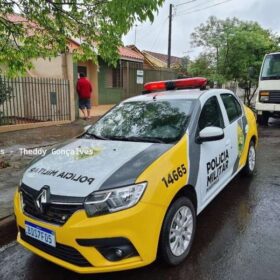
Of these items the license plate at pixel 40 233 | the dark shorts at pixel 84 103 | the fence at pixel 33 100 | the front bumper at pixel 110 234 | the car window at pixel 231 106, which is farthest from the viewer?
the dark shorts at pixel 84 103

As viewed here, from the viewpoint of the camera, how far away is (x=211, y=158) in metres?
3.60

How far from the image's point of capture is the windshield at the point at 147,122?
11.3 feet

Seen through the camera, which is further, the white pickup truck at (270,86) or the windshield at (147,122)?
the white pickup truck at (270,86)

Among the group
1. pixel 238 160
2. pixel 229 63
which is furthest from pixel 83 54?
pixel 229 63

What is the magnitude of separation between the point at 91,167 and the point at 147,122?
1130 millimetres

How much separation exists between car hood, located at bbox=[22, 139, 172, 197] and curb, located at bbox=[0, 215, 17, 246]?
1.08m

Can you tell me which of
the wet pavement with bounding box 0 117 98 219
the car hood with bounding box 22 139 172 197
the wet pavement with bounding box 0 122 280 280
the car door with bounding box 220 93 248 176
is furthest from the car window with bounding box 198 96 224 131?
the wet pavement with bounding box 0 117 98 219

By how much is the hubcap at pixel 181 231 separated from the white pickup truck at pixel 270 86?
29.9ft

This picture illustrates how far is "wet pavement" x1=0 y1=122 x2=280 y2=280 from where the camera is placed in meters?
2.84

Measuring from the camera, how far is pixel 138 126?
3.70 metres

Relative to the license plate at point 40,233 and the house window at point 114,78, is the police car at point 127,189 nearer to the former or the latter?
the license plate at point 40,233

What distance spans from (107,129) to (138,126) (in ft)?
1.50

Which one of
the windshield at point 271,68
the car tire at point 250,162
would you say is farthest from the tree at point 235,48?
the car tire at point 250,162

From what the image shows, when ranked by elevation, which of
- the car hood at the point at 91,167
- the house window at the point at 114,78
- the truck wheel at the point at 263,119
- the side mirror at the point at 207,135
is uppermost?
the house window at the point at 114,78
